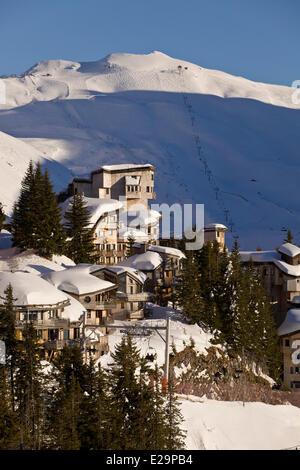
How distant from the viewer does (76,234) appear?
104 metres

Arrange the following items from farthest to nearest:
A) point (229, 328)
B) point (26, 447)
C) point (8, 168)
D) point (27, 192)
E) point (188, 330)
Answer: point (8, 168) → point (27, 192) → point (229, 328) → point (188, 330) → point (26, 447)

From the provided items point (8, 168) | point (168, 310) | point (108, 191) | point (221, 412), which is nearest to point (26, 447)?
point (221, 412)

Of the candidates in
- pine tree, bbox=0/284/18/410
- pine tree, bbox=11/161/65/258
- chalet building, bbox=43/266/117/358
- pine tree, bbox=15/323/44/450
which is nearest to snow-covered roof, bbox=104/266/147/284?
chalet building, bbox=43/266/117/358

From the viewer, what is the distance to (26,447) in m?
50.7

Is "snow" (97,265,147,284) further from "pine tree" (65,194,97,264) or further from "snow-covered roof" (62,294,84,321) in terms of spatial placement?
"snow-covered roof" (62,294,84,321)

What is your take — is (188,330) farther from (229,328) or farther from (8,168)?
(8,168)

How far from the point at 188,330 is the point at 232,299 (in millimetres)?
9650

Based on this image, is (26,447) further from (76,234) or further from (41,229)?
(76,234)

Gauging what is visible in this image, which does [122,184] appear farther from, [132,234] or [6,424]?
[6,424]

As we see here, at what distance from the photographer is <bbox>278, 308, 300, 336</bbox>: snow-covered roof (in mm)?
100125

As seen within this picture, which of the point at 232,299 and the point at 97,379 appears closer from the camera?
the point at 97,379

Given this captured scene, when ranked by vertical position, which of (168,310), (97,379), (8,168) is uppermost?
(8,168)

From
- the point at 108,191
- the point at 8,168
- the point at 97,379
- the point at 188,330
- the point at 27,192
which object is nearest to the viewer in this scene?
the point at 97,379

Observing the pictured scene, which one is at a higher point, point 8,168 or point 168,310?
point 8,168
